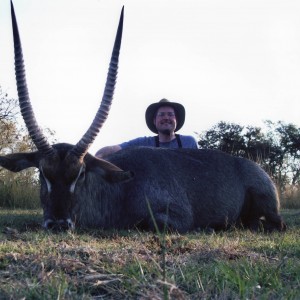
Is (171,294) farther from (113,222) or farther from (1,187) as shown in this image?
(1,187)

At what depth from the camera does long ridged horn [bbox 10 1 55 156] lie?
595 cm

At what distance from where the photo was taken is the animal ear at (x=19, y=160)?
20.8 ft

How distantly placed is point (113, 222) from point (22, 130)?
49.6 feet

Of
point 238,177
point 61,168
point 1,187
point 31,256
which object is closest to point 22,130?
point 1,187

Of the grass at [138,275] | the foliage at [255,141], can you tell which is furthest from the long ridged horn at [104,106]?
the foliage at [255,141]

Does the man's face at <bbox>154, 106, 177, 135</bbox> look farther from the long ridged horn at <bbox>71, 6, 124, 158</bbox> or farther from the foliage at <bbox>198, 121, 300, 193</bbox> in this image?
the foliage at <bbox>198, 121, 300, 193</bbox>

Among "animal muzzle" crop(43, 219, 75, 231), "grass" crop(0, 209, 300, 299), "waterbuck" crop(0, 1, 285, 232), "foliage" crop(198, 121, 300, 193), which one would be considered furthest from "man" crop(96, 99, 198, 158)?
"foliage" crop(198, 121, 300, 193)

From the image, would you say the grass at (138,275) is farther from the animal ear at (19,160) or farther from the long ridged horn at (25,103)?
the animal ear at (19,160)

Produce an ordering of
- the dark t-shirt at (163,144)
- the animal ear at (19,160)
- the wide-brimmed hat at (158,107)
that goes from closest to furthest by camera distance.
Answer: the animal ear at (19,160), the dark t-shirt at (163,144), the wide-brimmed hat at (158,107)

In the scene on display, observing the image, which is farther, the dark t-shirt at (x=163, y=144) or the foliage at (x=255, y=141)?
the foliage at (x=255, y=141)

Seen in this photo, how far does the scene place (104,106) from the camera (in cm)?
622

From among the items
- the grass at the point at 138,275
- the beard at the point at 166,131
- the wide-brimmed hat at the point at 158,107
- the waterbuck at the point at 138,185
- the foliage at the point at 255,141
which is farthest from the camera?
the foliage at the point at 255,141

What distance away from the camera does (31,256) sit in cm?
322

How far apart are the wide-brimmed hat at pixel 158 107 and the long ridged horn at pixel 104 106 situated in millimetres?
4449
